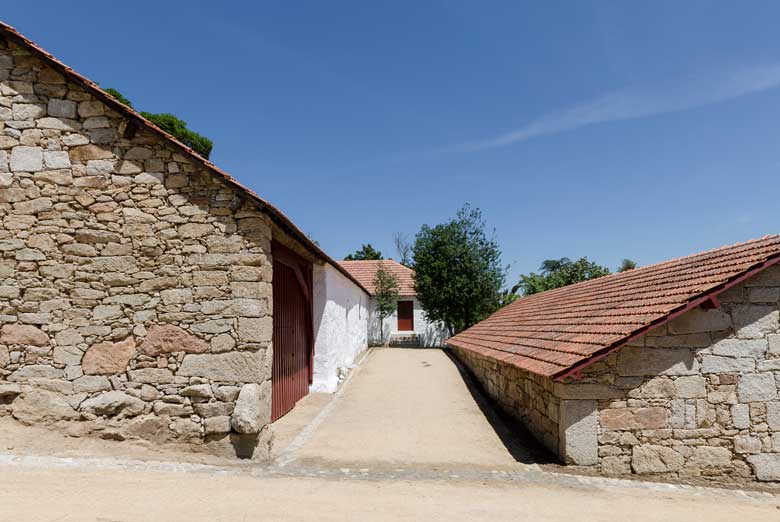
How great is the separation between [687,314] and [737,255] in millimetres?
1390

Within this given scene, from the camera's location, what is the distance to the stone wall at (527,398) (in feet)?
21.0

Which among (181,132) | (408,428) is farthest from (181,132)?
(408,428)

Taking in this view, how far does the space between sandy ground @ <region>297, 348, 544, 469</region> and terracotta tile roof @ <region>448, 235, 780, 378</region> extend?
1.23m

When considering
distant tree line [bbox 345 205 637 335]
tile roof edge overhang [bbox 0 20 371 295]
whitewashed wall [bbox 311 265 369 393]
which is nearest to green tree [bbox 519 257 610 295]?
distant tree line [bbox 345 205 637 335]

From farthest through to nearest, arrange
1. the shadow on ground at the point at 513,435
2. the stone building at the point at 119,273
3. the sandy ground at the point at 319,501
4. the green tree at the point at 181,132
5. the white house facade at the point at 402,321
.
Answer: the white house facade at the point at 402,321 < the green tree at the point at 181,132 < the shadow on ground at the point at 513,435 < the stone building at the point at 119,273 < the sandy ground at the point at 319,501

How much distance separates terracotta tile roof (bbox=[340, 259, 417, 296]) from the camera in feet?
84.8

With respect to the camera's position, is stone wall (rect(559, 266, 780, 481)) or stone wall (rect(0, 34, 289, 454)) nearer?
stone wall (rect(559, 266, 780, 481))

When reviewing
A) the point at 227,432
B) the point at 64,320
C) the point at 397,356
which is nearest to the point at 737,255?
the point at 227,432

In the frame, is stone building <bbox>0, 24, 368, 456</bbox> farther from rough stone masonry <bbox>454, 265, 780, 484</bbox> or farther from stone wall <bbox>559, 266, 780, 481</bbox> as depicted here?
stone wall <bbox>559, 266, 780, 481</bbox>

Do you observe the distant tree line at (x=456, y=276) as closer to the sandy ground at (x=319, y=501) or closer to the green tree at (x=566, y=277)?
the green tree at (x=566, y=277)

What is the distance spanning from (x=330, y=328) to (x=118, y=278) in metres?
5.91

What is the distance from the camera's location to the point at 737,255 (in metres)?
6.52

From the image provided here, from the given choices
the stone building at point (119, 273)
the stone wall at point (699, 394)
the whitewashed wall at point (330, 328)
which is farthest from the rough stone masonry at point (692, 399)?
the whitewashed wall at point (330, 328)

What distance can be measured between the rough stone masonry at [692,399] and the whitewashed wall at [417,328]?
18.6 meters
